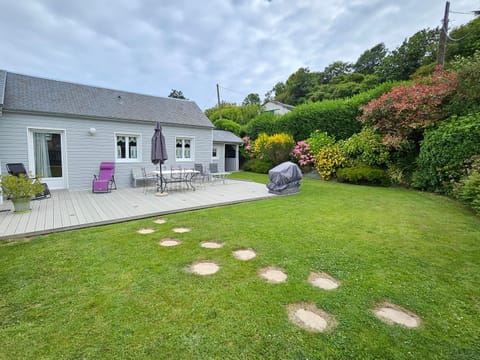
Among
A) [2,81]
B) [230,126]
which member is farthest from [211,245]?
[230,126]

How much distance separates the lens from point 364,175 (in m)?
9.82

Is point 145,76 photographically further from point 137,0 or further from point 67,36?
point 137,0

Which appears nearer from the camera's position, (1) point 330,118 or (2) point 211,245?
(2) point 211,245

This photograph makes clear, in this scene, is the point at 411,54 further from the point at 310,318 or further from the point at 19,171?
the point at 19,171

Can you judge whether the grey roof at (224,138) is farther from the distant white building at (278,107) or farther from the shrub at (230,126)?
the distant white building at (278,107)

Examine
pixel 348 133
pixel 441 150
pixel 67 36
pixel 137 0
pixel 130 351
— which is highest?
pixel 137 0

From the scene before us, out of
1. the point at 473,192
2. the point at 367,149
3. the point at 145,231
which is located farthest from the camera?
the point at 367,149

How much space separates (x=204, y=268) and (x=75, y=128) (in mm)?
8478

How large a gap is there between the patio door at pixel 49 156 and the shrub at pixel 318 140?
11709mm

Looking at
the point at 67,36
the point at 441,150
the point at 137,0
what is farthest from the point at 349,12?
the point at 67,36

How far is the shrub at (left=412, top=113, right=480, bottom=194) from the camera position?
6.55 metres

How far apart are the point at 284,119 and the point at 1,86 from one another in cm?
1356

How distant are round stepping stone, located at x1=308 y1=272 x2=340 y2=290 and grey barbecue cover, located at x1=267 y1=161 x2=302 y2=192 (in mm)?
5332

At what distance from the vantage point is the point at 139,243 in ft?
11.7
